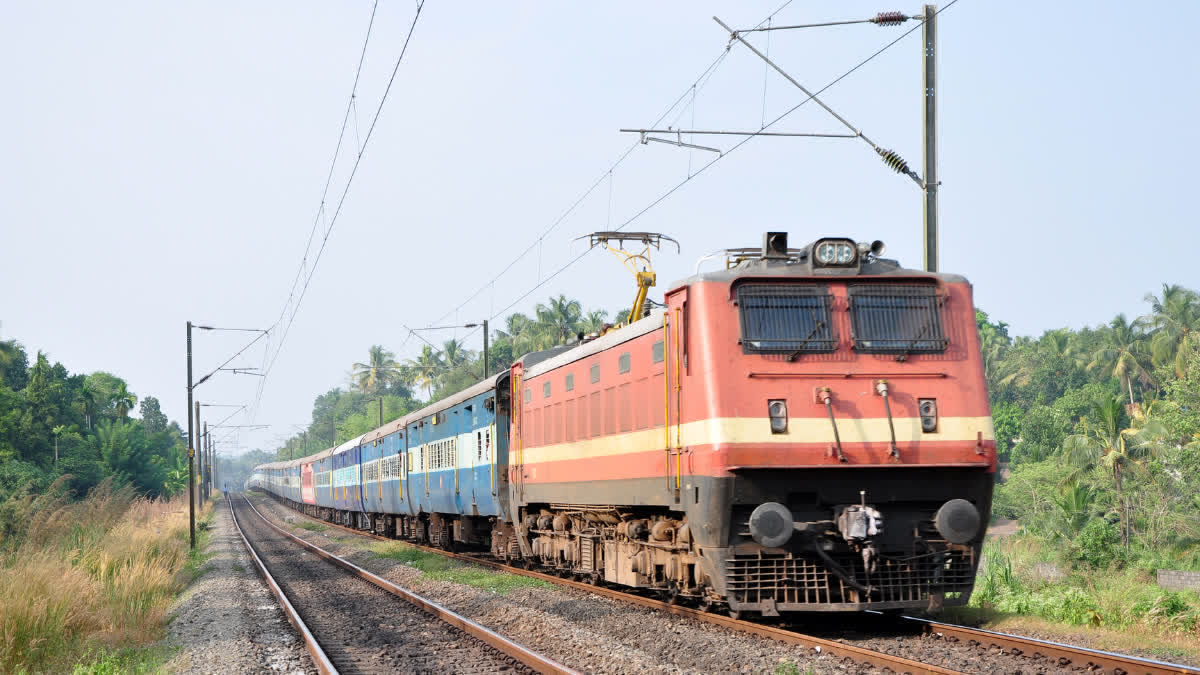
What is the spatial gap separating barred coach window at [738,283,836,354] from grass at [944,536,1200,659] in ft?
11.7

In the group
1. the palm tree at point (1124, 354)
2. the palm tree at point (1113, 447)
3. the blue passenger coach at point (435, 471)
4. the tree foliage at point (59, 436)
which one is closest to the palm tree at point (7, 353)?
the tree foliage at point (59, 436)

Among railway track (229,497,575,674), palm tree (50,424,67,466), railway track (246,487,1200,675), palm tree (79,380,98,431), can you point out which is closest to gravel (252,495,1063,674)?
railway track (246,487,1200,675)

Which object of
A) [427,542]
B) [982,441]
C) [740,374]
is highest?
[740,374]

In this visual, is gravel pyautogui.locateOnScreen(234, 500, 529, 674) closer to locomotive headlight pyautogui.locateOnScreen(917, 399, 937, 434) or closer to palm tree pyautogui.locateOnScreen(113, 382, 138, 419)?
locomotive headlight pyautogui.locateOnScreen(917, 399, 937, 434)

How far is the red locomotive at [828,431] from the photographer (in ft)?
36.7

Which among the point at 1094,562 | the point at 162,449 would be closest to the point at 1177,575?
the point at 1094,562

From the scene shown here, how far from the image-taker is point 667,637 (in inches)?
470

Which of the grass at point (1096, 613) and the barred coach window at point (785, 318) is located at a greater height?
the barred coach window at point (785, 318)

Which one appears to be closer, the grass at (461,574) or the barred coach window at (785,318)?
the barred coach window at (785,318)

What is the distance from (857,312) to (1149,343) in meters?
84.1

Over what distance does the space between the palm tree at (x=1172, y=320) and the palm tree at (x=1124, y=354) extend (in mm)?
1295

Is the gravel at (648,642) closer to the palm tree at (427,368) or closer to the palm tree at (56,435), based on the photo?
the palm tree at (56,435)

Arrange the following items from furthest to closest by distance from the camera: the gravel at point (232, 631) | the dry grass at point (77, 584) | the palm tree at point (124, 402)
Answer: the palm tree at point (124, 402) → the dry grass at point (77, 584) → the gravel at point (232, 631)

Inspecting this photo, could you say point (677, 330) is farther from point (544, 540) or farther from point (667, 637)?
point (544, 540)
